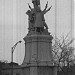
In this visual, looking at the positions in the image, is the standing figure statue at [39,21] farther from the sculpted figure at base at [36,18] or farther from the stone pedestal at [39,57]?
the stone pedestal at [39,57]

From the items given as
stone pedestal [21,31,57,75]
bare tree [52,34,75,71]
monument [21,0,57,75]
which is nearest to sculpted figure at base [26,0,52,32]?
monument [21,0,57,75]

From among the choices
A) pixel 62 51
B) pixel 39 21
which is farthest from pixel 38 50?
pixel 62 51

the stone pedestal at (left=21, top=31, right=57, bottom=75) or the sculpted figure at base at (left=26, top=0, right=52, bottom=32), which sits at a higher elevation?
the sculpted figure at base at (left=26, top=0, right=52, bottom=32)

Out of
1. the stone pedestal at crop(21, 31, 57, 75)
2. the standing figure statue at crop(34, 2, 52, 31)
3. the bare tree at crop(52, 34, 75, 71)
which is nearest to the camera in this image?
the stone pedestal at crop(21, 31, 57, 75)

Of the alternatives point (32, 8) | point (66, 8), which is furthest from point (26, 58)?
point (66, 8)

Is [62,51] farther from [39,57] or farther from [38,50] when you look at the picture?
[39,57]

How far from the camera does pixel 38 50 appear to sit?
2769 cm

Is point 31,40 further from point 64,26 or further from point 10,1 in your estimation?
point 64,26

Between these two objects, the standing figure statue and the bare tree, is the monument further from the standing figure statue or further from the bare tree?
the bare tree

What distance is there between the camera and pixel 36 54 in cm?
2748

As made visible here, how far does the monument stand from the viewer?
27.1 meters

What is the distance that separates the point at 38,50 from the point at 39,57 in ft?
1.95

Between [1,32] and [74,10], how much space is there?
8.36 metres

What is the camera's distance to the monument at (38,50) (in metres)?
27.1
